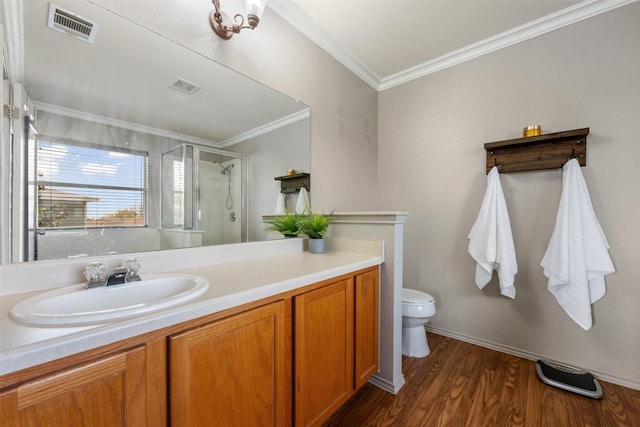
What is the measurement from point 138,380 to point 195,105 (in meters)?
1.27

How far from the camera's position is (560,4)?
183cm

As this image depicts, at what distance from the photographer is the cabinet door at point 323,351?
1.14 meters

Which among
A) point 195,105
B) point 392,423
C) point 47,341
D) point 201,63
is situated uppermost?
point 201,63

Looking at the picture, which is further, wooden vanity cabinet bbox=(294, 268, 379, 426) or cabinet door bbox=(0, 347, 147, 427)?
wooden vanity cabinet bbox=(294, 268, 379, 426)

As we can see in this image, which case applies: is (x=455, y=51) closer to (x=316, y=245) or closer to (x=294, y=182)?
(x=294, y=182)

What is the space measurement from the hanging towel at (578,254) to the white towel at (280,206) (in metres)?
1.87

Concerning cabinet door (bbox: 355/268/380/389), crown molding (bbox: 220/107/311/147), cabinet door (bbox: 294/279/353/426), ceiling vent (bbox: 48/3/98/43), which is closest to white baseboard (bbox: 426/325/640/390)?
cabinet door (bbox: 355/268/380/389)

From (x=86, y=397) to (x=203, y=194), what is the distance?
1.01m

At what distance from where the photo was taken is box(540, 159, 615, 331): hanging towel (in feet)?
5.53

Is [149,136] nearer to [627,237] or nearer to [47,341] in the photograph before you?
[47,341]

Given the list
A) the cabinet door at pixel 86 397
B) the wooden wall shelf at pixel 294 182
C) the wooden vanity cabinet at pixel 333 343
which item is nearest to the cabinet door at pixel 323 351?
the wooden vanity cabinet at pixel 333 343

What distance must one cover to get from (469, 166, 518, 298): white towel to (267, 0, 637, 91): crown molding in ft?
3.43

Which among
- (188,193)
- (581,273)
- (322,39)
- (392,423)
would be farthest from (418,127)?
(392,423)

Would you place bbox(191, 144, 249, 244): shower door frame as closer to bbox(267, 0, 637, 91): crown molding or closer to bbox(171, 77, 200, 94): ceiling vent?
bbox(171, 77, 200, 94): ceiling vent
